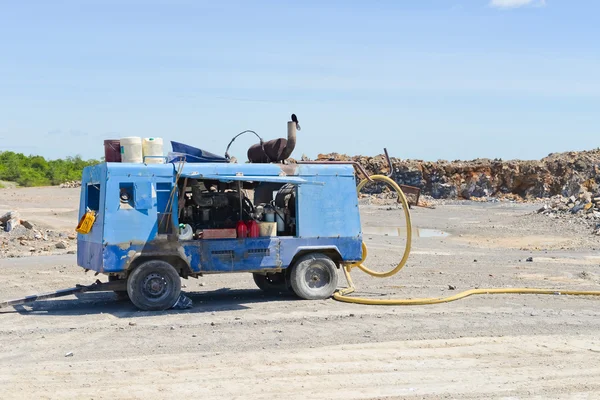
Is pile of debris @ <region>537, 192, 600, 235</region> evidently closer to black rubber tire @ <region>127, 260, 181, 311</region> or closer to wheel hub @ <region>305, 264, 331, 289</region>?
wheel hub @ <region>305, 264, 331, 289</region>

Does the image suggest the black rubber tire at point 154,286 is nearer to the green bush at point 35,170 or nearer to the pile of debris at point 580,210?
the pile of debris at point 580,210

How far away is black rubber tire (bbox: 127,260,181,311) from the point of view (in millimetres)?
12867

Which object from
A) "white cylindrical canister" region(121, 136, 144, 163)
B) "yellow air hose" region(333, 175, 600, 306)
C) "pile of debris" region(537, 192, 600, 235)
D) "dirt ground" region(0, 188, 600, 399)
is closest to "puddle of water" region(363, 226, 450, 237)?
"pile of debris" region(537, 192, 600, 235)

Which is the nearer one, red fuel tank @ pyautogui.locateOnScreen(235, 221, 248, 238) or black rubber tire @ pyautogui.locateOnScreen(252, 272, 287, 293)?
red fuel tank @ pyautogui.locateOnScreen(235, 221, 248, 238)

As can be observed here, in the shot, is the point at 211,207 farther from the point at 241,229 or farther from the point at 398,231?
the point at 398,231

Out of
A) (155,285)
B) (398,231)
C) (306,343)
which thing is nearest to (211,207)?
(155,285)

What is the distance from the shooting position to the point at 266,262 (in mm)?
13531

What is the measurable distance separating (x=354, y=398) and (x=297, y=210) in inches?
230

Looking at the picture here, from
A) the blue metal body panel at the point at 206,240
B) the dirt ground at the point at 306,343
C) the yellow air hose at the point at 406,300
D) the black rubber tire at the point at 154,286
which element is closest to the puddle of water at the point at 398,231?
the dirt ground at the point at 306,343

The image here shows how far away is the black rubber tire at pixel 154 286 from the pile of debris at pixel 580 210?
19.7 metres

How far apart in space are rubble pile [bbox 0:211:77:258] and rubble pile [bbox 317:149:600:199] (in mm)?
→ 36380

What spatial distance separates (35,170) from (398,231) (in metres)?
38.9

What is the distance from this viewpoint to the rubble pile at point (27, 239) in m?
22.6

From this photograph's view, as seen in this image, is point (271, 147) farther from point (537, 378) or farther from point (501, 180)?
point (501, 180)
